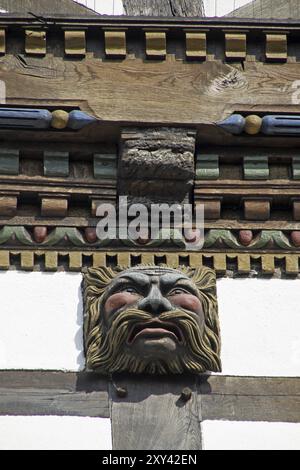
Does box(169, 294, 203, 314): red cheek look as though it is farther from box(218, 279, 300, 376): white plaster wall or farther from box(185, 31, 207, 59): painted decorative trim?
box(185, 31, 207, 59): painted decorative trim

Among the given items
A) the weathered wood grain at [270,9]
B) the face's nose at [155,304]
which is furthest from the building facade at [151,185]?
the weathered wood grain at [270,9]

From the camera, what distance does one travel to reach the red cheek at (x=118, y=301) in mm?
11906

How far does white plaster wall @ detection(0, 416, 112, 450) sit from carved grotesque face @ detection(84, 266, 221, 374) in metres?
0.29

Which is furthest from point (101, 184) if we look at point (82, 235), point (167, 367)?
point (167, 367)

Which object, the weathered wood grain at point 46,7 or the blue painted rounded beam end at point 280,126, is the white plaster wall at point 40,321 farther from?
the weathered wood grain at point 46,7

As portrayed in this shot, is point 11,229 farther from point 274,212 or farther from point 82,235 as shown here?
point 274,212

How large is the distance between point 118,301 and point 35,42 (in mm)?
1368

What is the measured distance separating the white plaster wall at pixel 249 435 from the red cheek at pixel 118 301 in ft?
2.12

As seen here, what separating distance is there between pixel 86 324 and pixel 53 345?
0.58ft

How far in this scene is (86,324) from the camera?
12.0m

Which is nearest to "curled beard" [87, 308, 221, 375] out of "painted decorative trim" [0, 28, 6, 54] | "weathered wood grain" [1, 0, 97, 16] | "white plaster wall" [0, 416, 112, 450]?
"white plaster wall" [0, 416, 112, 450]

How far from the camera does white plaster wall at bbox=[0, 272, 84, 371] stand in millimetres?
11898

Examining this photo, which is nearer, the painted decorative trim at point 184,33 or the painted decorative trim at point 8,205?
the painted decorative trim at point 8,205

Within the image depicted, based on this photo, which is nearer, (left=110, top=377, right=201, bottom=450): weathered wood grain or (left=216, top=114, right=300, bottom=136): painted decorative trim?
(left=110, top=377, right=201, bottom=450): weathered wood grain
